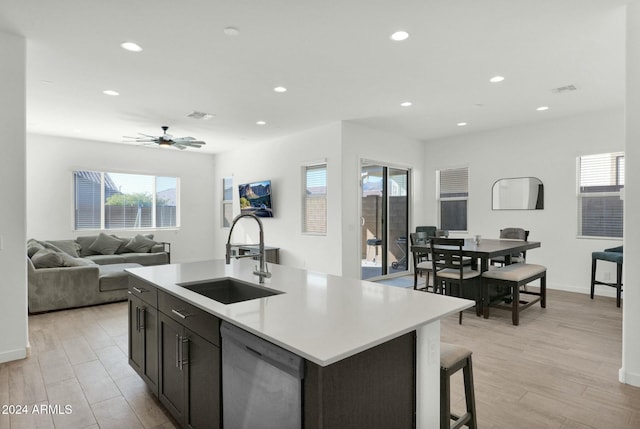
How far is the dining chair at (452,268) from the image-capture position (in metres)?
4.13

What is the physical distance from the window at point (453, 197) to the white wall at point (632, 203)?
4395 millimetres

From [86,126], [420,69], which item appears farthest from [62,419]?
[86,126]

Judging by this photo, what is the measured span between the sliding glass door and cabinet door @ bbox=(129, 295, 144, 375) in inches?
173

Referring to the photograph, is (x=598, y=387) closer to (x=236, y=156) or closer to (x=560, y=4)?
(x=560, y=4)

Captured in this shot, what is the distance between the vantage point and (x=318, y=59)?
3.55 meters

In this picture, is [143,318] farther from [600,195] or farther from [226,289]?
[600,195]

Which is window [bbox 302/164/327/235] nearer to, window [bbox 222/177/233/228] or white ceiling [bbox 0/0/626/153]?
white ceiling [bbox 0/0/626/153]

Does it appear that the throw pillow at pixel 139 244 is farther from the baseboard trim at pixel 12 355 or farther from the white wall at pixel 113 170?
the baseboard trim at pixel 12 355

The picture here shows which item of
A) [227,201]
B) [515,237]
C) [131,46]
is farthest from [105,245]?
[515,237]

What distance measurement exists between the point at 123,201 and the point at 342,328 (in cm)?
803

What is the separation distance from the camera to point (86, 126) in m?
6.23

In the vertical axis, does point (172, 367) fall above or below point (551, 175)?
below

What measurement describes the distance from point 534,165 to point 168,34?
19.0ft

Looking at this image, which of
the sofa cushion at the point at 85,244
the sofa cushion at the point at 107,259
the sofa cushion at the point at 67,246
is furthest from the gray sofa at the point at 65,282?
the sofa cushion at the point at 85,244
